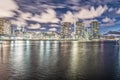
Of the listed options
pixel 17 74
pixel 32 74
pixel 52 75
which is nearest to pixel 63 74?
pixel 52 75

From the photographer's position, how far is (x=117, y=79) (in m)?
35.9

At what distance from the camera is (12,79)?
35469 millimetres

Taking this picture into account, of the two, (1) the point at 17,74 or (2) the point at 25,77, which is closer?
(2) the point at 25,77

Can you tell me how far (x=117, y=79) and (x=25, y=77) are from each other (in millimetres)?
13790

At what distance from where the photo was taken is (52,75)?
126ft

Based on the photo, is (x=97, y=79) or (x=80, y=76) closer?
(x=97, y=79)

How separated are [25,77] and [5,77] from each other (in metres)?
2.99

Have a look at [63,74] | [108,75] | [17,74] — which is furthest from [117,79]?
[17,74]

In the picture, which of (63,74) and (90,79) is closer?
(90,79)

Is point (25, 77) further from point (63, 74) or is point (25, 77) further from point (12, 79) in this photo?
point (63, 74)

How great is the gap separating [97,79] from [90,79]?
1019 millimetres

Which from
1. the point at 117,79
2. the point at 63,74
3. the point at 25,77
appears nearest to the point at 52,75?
the point at 63,74

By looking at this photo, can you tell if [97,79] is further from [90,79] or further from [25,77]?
[25,77]

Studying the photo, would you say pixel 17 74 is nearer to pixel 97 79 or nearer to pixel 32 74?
pixel 32 74
